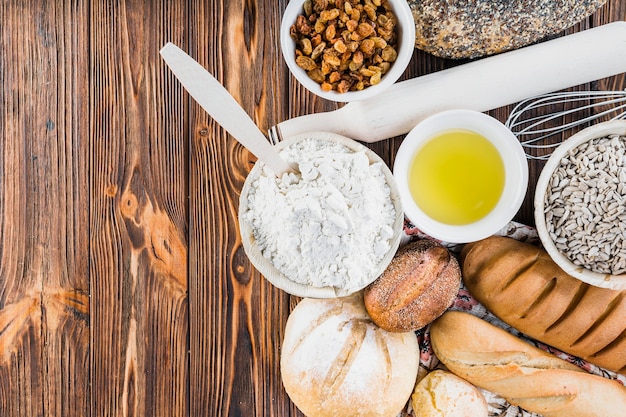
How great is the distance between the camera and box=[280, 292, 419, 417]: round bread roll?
1.04m

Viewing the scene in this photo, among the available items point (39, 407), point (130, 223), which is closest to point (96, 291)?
point (130, 223)

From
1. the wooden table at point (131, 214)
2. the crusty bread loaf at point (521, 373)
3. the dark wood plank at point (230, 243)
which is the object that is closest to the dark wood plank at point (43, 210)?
the wooden table at point (131, 214)

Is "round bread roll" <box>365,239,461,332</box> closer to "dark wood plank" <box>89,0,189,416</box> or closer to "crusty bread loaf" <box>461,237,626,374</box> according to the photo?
"crusty bread loaf" <box>461,237,626,374</box>

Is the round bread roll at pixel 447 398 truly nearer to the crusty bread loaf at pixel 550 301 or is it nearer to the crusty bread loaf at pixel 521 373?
the crusty bread loaf at pixel 521 373

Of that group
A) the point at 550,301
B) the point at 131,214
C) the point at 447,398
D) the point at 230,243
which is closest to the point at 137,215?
the point at 131,214

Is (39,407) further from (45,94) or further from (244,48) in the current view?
(244,48)

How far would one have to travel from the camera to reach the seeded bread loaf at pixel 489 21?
1.02 metres

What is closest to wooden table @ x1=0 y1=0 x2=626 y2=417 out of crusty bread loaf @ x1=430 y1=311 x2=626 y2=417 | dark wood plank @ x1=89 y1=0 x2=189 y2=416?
dark wood plank @ x1=89 y1=0 x2=189 y2=416

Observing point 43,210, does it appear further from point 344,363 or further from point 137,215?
point 344,363

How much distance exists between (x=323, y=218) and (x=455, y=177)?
28cm

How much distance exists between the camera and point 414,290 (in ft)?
3.37

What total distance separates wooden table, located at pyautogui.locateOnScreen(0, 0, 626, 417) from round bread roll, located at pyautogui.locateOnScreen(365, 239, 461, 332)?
0.20 m

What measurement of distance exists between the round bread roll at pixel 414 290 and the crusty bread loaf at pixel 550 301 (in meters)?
0.06

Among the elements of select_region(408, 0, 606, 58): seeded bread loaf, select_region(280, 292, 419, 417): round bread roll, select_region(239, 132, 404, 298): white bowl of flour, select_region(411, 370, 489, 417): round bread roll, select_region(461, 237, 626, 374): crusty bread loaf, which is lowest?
select_region(411, 370, 489, 417): round bread roll
